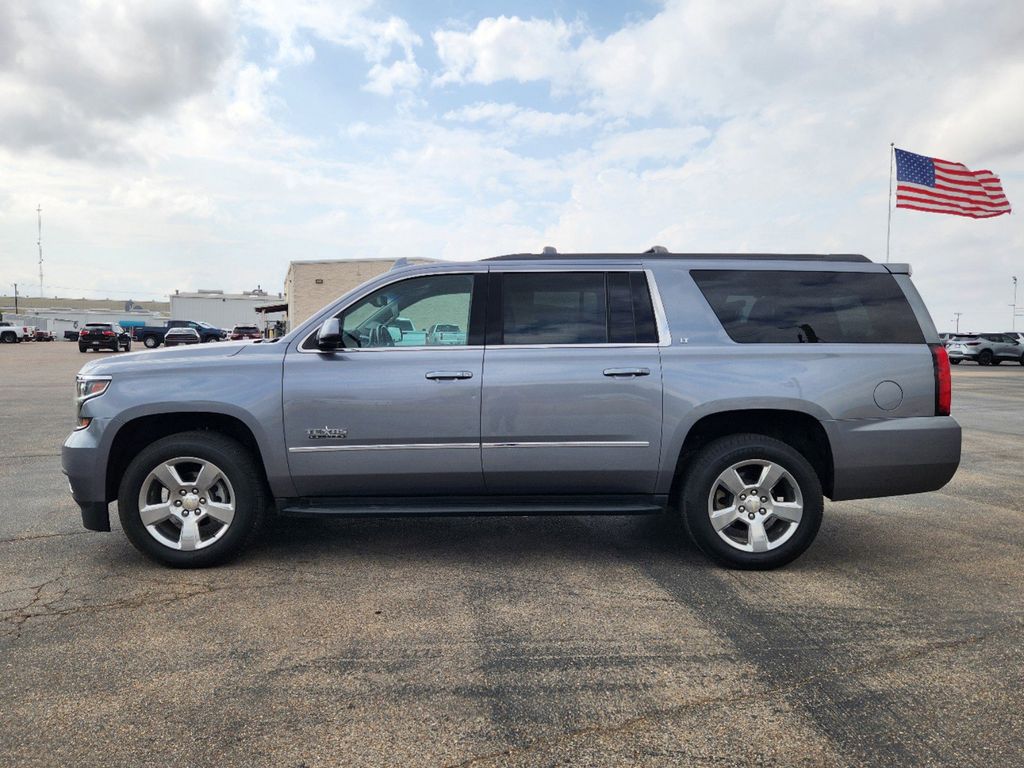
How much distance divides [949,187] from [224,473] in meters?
24.7

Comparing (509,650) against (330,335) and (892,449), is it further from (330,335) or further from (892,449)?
(892,449)

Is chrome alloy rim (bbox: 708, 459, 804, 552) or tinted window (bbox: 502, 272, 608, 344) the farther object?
tinted window (bbox: 502, 272, 608, 344)

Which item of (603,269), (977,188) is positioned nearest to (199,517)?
(603,269)

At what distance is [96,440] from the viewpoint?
Answer: 4.40 m

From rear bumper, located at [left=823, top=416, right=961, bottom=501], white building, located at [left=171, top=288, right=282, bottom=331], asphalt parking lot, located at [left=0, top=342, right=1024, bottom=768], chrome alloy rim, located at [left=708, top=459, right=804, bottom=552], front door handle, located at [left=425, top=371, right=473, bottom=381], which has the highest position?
white building, located at [left=171, top=288, right=282, bottom=331]

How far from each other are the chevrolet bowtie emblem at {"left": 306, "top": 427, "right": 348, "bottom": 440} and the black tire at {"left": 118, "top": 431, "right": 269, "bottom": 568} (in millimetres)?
421

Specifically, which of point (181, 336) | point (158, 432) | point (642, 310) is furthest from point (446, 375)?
point (181, 336)

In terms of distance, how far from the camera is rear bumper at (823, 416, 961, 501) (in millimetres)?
4461

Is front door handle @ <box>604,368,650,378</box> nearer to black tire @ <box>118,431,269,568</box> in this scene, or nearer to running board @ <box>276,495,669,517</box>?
running board @ <box>276,495,669,517</box>

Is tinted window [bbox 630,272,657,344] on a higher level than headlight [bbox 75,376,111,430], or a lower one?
higher

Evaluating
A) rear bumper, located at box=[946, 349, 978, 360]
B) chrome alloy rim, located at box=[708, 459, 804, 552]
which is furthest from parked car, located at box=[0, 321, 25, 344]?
chrome alloy rim, located at box=[708, 459, 804, 552]

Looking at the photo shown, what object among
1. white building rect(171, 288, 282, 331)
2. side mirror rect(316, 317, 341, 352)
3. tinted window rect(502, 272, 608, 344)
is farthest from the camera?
white building rect(171, 288, 282, 331)

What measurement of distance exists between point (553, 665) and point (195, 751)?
140 centimetres

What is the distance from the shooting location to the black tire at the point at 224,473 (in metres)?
4.38
